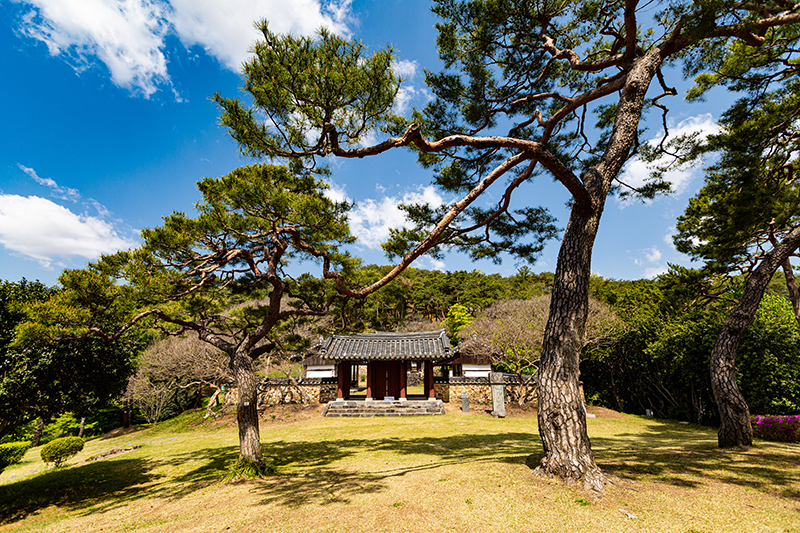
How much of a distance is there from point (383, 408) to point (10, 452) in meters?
11.2

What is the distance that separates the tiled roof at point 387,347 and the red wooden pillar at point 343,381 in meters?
0.68

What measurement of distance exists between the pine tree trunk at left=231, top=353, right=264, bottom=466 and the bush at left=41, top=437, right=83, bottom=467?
5495mm

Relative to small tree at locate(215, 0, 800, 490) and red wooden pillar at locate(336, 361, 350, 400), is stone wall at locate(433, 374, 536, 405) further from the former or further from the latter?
small tree at locate(215, 0, 800, 490)

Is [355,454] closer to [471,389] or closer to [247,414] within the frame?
[247,414]

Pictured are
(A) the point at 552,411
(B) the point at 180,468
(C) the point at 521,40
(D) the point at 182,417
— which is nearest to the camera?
(A) the point at 552,411

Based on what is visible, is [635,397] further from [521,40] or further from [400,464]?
[521,40]

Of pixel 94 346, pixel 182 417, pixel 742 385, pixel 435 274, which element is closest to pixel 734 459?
pixel 742 385

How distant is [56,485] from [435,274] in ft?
107

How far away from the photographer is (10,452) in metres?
6.16

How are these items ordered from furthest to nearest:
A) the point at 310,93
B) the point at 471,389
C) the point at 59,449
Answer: the point at 471,389 < the point at 59,449 < the point at 310,93

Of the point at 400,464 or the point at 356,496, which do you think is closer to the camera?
the point at 356,496

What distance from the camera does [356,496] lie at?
4371 mm

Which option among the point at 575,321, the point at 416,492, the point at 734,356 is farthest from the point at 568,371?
the point at 734,356

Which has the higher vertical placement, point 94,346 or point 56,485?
point 94,346
